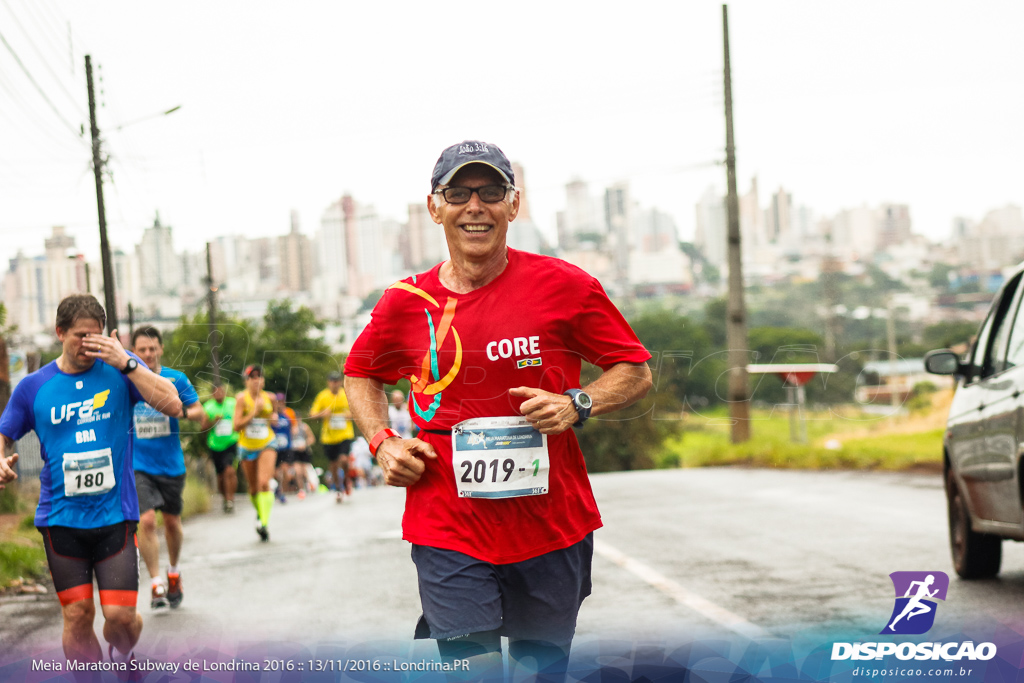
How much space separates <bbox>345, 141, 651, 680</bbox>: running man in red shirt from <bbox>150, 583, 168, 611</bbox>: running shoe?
5.27 metres

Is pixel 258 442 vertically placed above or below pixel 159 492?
below

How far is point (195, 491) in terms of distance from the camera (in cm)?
1877

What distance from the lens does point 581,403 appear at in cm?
368

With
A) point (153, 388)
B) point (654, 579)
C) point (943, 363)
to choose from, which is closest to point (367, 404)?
point (153, 388)

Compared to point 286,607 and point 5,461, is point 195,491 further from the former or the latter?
point 5,461

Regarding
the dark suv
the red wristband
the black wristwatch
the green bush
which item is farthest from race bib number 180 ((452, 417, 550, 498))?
the green bush

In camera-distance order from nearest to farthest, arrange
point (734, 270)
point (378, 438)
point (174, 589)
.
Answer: point (378, 438) < point (174, 589) < point (734, 270)

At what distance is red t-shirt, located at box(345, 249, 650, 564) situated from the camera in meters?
3.72

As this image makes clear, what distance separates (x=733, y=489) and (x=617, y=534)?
5558 millimetres

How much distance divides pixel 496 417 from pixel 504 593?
0.59 metres

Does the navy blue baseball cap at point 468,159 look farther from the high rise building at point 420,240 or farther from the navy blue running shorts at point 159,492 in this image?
the high rise building at point 420,240

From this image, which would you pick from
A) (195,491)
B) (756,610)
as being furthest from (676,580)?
(195,491)

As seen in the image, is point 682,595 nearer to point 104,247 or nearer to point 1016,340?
point 1016,340

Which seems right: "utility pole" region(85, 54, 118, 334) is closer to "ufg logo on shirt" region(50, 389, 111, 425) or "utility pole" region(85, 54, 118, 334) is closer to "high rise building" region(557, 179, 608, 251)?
"high rise building" region(557, 179, 608, 251)
